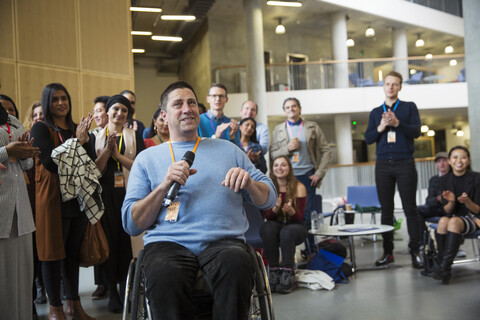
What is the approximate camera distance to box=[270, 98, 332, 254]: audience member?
18.0 feet

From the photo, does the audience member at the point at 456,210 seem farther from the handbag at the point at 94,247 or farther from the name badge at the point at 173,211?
the name badge at the point at 173,211

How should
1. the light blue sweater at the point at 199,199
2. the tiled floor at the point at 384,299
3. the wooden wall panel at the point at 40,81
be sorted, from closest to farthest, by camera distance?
the light blue sweater at the point at 199,199
the tiled floor at the point at 384,299
the wooden wall panel at the point at 40,81

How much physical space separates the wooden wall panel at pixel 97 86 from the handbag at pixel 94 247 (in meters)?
4.47

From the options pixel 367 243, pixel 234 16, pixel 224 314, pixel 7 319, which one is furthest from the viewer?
pixel 234 16

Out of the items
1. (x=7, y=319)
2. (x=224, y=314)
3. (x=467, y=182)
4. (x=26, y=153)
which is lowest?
(x=7, y=319)

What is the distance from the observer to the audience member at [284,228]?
166 inches

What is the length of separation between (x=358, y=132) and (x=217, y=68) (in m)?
9.74

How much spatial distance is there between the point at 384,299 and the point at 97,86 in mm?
5566

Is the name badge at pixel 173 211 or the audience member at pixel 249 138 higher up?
→ the audience member at pixel 249 138

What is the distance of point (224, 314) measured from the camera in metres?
1.85

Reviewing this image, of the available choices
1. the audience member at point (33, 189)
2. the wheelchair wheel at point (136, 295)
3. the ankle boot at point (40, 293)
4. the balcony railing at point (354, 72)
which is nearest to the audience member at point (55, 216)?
the audience member at point (33, 189)

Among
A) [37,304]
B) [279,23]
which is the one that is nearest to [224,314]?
[37,304]

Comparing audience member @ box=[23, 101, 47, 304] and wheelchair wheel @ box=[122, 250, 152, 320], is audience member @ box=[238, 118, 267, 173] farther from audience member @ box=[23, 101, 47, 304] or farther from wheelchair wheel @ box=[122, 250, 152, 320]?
wheelchair wheel @ box=[122, 250, 152, 320]

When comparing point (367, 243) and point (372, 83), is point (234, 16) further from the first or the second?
point (367, 243)
